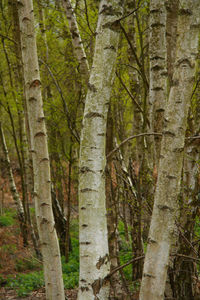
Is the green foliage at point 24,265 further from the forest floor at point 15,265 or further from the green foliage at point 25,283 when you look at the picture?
the green foliage at point 25,283

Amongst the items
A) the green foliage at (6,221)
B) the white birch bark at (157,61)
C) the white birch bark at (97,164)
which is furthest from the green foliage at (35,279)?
the white birch bark at (157,61)

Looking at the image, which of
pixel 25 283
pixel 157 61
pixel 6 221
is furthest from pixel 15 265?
pixel 157 61

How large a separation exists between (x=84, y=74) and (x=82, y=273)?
8.86ft

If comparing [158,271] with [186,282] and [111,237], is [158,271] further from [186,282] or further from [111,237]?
[186,282]

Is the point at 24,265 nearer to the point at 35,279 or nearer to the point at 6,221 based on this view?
the point at 35,279

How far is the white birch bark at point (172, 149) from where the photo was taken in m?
1.35

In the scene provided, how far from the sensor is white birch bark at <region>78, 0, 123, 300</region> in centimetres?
146

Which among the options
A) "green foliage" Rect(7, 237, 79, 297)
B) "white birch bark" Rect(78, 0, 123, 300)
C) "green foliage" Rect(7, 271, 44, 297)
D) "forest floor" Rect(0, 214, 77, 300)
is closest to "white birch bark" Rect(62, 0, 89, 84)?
"white birch bark" Rect(78, 0, 123, 300)

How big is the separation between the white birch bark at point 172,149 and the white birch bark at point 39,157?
3.77 feet

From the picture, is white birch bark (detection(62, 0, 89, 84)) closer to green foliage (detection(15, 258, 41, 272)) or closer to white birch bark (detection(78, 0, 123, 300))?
white birch bark (detection(78, 0, 123, 300))

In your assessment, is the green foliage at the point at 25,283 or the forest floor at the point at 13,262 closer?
the forest floor at the point at 13,262

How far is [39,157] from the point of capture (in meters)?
2.34

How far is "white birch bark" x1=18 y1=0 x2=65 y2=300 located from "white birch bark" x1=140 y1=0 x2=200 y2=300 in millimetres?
1150

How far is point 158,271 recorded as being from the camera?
138 cm
